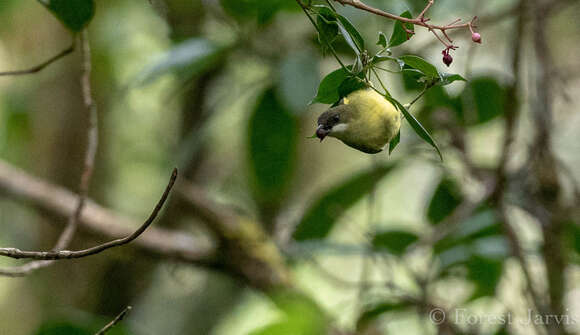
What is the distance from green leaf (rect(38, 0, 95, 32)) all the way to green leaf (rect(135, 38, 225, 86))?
55 centimetres

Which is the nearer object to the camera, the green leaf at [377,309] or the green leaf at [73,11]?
the green leaf at [73,11]

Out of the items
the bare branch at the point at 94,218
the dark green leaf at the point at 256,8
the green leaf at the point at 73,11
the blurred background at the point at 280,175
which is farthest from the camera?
the bare branch at the point at 94,218

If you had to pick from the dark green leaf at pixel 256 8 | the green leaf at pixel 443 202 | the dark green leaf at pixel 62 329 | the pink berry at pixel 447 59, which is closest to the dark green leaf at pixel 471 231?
the green leaf at pixel 443 202

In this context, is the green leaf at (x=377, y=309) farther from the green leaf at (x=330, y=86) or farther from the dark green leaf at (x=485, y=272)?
the green leaf at (x=330, y=86)

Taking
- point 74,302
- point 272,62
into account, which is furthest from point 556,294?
point 74,302

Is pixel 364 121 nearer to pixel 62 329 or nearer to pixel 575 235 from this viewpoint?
pixel 62 329

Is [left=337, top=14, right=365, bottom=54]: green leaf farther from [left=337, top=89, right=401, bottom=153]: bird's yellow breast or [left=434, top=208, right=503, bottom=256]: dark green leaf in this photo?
[left=434, top=208, right=503, bottom=256]: dark green leaf

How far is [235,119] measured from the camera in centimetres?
282

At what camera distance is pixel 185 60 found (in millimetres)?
1301

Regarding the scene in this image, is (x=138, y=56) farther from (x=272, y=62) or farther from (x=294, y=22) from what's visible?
(x=272, y=62)

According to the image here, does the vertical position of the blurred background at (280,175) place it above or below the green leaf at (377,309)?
above

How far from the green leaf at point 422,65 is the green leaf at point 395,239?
0.94 m

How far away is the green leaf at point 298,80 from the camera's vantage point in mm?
1288

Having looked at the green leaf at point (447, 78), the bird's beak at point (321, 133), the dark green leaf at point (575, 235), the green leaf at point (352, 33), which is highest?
the dark green leaf at point (575, 235)
